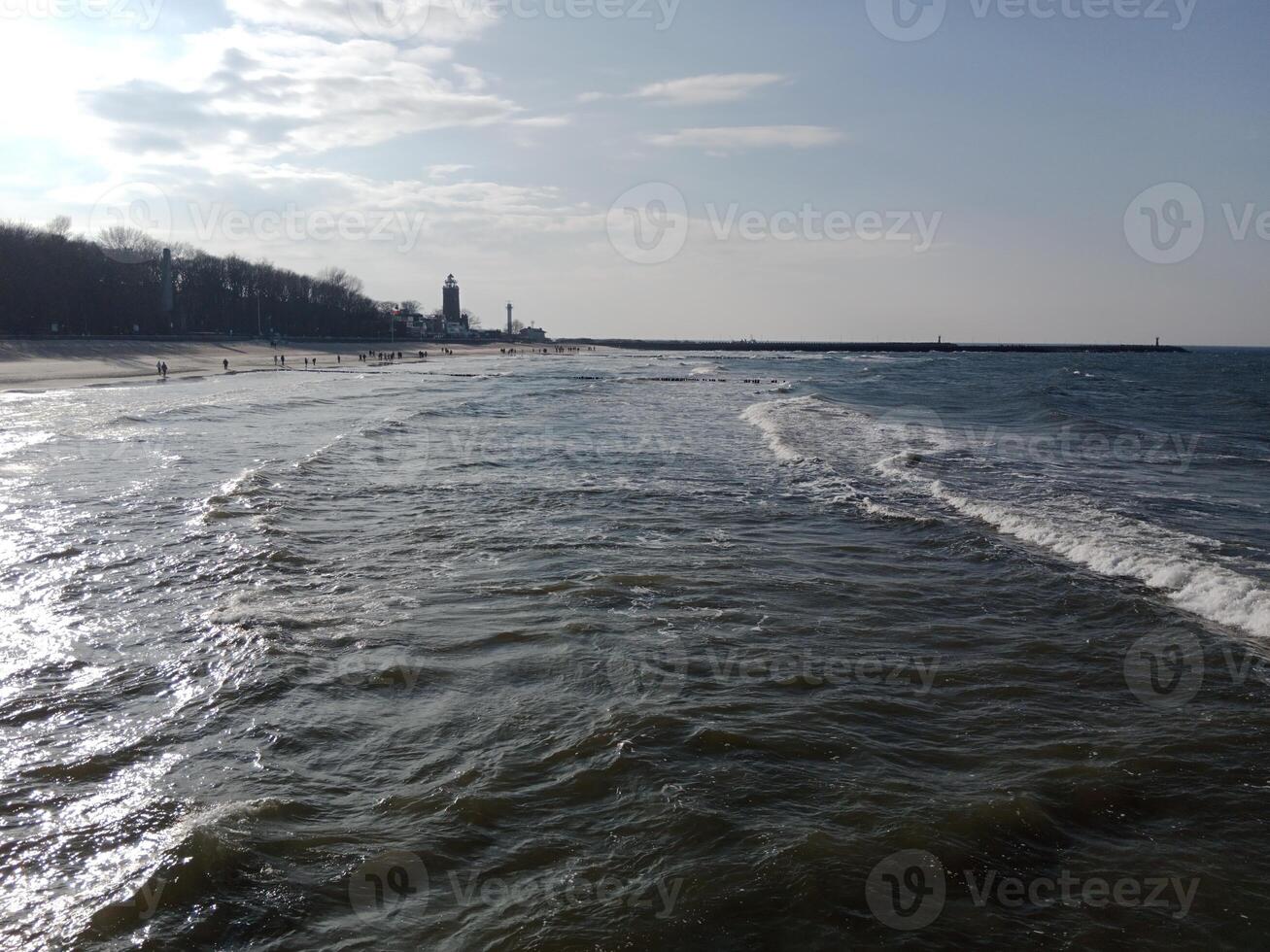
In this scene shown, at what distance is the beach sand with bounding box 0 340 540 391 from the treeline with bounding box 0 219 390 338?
309 inches

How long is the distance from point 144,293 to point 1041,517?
122 meters

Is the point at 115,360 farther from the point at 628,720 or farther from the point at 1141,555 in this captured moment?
the point at 628,720

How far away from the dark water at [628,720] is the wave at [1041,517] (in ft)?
0.37

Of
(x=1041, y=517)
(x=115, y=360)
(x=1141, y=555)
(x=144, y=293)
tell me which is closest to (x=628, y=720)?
(x=1141, y=555)

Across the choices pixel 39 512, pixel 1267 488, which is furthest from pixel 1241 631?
pixel 39 512

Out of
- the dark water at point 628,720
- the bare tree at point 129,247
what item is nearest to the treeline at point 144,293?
the bare tree at point 129,247

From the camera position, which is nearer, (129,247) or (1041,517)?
(1041,517)

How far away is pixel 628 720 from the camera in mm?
6855

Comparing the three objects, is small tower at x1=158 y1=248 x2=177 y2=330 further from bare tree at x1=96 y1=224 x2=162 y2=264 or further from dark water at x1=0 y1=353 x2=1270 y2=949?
dark water at x1=0 y1=353 x2=1270 y2=949

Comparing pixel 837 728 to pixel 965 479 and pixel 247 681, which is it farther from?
pixel 965 479

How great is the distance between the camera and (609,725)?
6742 mm

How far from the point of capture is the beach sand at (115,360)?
6106 centimetres

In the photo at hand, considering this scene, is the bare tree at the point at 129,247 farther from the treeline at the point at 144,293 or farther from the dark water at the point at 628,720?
the dark water at the point at 628,720

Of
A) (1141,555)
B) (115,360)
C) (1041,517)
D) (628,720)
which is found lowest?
(628,720)
